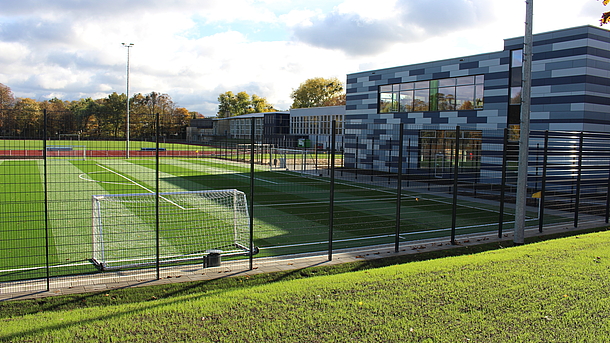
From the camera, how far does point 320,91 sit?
352ft

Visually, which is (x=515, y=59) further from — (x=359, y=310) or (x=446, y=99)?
(x=359, y=310)

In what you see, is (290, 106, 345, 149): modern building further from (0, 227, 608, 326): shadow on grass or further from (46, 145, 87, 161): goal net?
(0, 227, 608, 326): shadow on grass

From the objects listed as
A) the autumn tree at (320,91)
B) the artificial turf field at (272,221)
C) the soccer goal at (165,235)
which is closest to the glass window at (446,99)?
the artificial turf field at (272,221)

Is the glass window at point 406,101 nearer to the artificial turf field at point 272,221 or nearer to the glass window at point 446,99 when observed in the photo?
the glass window at point 446,99

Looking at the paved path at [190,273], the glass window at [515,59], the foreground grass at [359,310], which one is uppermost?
the glass window at [515,59]

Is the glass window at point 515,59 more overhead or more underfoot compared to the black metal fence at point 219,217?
more overhead

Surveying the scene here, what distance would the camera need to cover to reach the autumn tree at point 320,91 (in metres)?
107

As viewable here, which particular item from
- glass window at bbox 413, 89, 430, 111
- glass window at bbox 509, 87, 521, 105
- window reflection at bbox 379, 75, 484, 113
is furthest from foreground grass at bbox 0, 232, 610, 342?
glass window at bbox 413, 89, 430, 111

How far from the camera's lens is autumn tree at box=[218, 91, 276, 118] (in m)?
130

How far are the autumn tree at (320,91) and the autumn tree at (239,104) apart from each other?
25301 millimetres

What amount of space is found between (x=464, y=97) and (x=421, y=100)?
3189mm

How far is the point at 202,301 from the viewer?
538 cm

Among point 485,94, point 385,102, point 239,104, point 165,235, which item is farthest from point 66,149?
point 239,104

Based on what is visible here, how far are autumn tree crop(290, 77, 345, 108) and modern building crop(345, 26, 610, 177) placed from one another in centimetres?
7451
